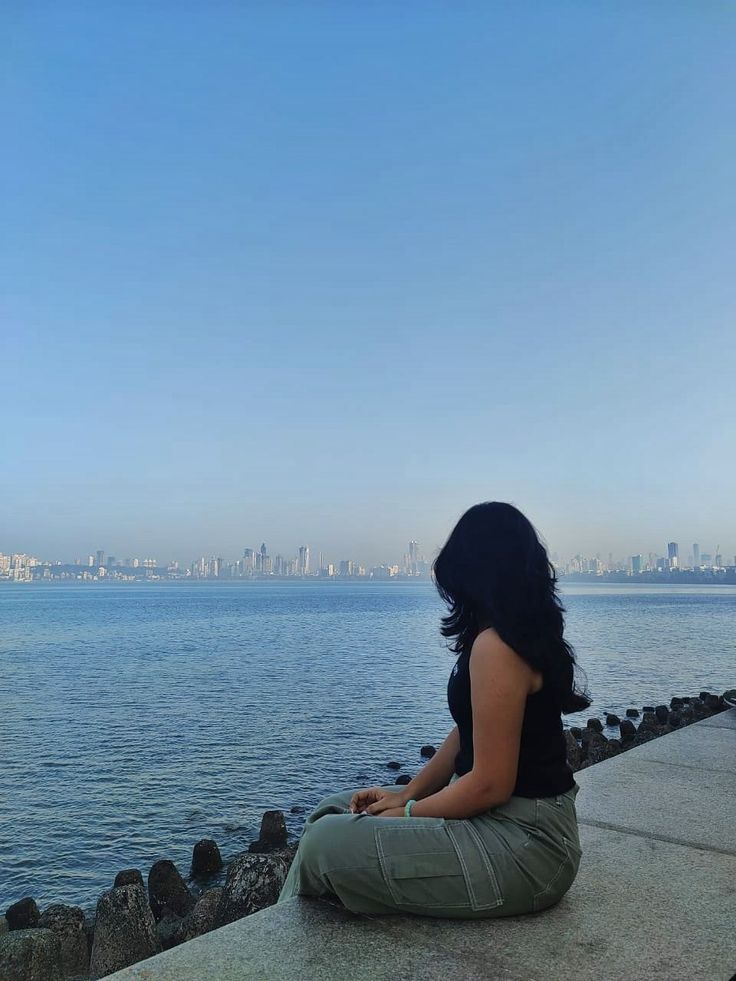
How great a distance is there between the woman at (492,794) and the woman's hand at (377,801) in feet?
0.20

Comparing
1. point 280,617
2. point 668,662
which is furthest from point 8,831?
point 280,617

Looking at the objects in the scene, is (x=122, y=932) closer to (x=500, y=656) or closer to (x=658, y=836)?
(x=658, y=836)

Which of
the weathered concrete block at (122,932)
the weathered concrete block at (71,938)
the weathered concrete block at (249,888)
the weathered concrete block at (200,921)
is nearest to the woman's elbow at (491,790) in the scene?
the weathered concrete block at (249,888)

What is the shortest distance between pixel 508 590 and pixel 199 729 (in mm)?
24968

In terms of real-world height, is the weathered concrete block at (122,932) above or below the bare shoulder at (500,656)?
below

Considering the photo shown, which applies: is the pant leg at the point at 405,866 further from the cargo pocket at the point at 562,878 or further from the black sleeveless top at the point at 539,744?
the black sleeveless top at the point at 539,744

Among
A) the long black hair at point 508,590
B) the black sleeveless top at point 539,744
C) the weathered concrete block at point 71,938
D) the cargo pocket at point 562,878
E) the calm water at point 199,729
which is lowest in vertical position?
the calm water at point 199,729

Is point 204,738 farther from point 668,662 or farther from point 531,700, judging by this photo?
point 668,662

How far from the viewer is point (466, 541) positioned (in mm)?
3332

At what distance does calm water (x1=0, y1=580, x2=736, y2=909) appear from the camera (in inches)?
583

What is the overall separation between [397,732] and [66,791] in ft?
33.9

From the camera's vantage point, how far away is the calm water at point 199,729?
14820 millimetres

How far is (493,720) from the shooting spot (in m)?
3.02

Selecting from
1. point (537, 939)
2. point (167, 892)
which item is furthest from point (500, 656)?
point (167, 892)
